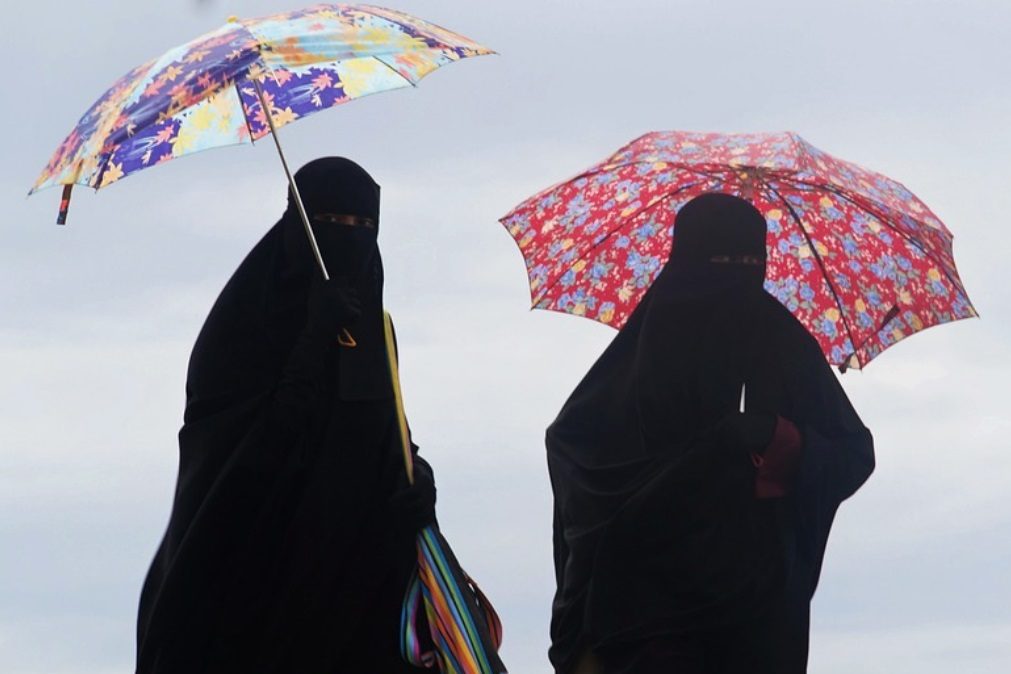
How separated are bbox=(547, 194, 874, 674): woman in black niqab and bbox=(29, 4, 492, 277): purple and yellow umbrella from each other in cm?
132

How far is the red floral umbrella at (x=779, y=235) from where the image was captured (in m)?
8.43

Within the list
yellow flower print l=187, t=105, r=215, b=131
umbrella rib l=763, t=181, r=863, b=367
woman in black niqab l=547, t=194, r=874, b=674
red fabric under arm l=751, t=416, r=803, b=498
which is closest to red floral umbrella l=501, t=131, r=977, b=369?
umbrella rib l=763, t=181, r=863, b=367

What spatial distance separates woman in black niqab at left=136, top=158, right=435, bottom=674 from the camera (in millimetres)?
7160

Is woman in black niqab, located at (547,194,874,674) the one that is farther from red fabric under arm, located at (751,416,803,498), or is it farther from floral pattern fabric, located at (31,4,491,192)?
floral pattern fabric, located at (31,4,491,192)

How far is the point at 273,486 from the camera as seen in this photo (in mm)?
7160

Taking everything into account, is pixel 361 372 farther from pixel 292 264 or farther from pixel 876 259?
pixel 876 259

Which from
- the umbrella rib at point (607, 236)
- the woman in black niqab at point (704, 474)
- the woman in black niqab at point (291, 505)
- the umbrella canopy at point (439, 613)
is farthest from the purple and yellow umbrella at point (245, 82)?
the umbrella rib at point (607, 236)

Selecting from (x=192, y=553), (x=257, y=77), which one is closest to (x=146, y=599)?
(x=192, y=553)

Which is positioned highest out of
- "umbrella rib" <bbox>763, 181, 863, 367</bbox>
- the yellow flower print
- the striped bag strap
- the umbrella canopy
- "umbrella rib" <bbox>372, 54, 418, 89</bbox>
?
"umbrella rib" <bbox>763, 181, 863, 367</bbox>

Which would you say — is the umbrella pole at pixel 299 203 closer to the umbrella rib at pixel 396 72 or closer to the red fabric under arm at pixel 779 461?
the umbrella rib at pixel 396 72

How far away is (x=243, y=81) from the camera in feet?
22.0

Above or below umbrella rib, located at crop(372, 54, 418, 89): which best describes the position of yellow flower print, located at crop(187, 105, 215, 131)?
below

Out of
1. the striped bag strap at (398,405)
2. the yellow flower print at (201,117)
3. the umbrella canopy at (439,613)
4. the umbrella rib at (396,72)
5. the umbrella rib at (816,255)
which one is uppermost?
the umbrella rib at (816,255)

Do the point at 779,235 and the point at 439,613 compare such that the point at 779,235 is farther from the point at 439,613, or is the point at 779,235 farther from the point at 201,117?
the point at 201,117
